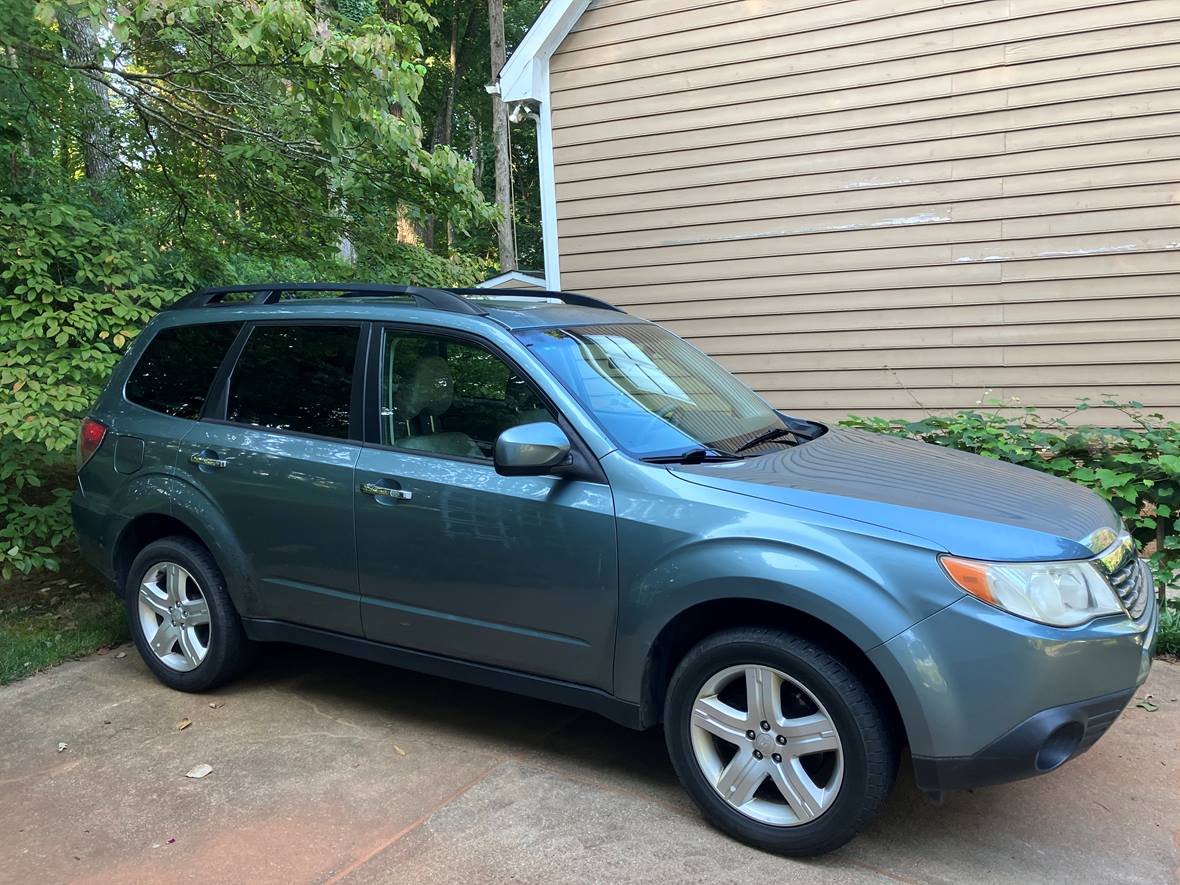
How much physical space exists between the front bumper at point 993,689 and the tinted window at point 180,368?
324 centimetres

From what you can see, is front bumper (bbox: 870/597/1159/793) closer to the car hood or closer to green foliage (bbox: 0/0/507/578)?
the car hood

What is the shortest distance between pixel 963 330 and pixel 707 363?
146 inches

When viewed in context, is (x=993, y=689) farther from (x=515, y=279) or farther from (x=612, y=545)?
(x=515, y=279)

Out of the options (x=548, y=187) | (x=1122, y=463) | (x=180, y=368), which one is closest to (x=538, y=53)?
(x=548, y=187)

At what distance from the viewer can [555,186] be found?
833cm

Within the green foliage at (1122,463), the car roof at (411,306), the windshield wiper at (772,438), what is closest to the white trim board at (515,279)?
the car roof at (411,306)

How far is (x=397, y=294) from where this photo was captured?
401cm

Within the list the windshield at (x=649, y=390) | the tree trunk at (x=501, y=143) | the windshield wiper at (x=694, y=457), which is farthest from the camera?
the tree trunk at (x=501, y=143)

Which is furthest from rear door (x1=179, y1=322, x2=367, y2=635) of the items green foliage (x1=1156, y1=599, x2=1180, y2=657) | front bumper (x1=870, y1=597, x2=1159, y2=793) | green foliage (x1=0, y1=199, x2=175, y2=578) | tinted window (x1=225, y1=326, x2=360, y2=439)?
green foliage (x1=1156, y1=599, x2=1180, y2=657)

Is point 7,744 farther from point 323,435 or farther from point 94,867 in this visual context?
point 323,435

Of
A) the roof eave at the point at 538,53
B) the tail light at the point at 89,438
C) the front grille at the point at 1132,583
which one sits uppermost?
the roof eave at the point at 538,53

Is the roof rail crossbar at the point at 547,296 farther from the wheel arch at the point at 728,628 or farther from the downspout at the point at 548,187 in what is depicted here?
the downspout at the point at 548,187

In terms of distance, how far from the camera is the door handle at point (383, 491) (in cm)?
356

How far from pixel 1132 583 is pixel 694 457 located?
1466 millimetres
